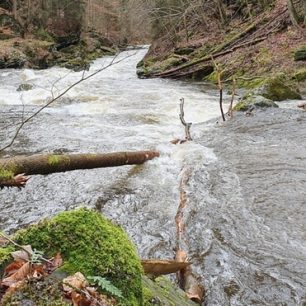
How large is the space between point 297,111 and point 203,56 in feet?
40.8

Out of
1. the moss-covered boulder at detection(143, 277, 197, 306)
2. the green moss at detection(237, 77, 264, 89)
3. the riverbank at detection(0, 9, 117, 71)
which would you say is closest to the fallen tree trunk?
the moss-covered boulder at detection(143, 277, 197, 306)

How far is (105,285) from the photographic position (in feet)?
6.15

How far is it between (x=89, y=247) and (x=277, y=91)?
11.7 metres

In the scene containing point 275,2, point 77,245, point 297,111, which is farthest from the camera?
point 275,2

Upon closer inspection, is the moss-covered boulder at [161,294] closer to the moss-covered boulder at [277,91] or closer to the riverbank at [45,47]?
the moss-covered boulder at [277,91]

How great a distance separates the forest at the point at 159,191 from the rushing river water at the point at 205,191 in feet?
0.06

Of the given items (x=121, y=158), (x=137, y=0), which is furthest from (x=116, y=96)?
(x=137, y=0)

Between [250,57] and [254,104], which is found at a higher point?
[250,57]

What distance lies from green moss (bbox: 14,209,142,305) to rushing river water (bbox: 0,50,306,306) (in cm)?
159

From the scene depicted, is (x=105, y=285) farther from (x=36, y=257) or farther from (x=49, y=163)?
(x=49, y=163)

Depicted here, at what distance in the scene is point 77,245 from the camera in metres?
2.12

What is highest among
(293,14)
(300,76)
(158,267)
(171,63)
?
(293,14)

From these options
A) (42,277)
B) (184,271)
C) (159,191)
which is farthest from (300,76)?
(42,277)

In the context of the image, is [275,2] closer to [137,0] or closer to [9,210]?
[137,0]
